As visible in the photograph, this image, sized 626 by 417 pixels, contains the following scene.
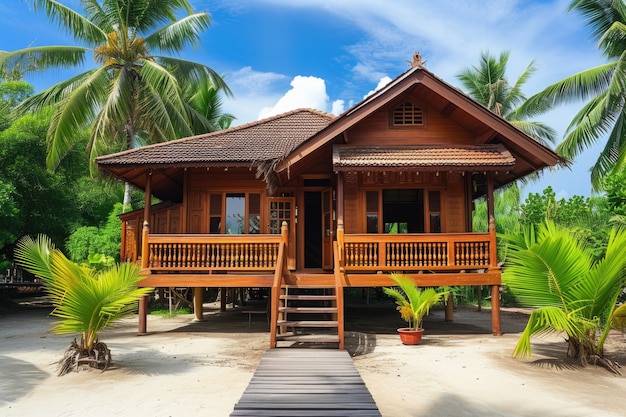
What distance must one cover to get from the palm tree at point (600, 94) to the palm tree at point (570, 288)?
11465 mm

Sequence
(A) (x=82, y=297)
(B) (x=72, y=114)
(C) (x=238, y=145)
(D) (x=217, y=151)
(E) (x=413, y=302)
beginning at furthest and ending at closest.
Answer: (B) (x=72, y=114), (C) (x=238, y=145), (D) (x=217, y=151), (E) (x=413, y=302), (A) (x=82, y=297)

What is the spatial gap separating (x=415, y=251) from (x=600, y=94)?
1246cm

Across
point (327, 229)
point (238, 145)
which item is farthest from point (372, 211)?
point (238, 145)

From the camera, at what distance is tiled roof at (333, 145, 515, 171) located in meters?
10.5

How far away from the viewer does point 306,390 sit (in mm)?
5430

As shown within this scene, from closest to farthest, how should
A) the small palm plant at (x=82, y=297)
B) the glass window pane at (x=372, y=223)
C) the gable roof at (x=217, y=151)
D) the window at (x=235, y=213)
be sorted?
the small palm plant at (x=82, y=297)
the gable roof at (x=217, y=151)
the glass window pane at (x=372, y=223)
the window at (x=235, y=213)

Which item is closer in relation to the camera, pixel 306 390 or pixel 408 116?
pixel 306 390

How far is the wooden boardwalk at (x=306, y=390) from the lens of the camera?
469 cm

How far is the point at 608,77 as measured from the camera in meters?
17.8

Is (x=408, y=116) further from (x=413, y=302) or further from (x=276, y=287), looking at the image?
(x=276, y=287)

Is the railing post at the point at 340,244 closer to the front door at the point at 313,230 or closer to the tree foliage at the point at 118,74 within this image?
the front door at the point at 313,230

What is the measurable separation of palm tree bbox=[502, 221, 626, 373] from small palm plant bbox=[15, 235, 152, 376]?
618 cm

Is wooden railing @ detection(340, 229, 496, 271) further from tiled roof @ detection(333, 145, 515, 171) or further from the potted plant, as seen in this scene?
tiled roof @ detection(333, 145, 515, 171)

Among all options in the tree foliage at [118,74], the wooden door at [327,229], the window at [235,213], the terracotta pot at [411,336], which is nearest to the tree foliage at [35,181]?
the tree foliage at [118,74]
